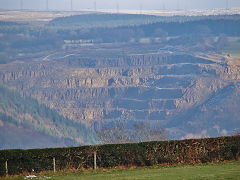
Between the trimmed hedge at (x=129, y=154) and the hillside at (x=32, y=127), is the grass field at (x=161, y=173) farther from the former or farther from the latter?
the hillside at (x=32, y=127)

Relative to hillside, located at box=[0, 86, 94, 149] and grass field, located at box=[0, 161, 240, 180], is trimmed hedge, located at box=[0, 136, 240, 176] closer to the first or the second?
grass field, located at box=[0, 161, 240, 180]

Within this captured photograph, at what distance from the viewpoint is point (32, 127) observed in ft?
471

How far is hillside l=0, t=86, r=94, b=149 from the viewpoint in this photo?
134500 mm

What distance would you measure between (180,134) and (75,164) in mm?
139425

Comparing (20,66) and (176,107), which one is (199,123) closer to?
(176,107)

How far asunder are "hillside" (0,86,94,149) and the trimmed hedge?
95.4m

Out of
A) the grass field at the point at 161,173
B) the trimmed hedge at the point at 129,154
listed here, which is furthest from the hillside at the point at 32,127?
the grass field at the point at 161,173

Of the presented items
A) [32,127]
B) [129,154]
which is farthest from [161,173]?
Answer: [32,127]

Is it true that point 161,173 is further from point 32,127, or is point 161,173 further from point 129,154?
point 32,127

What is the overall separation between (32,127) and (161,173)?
119 m

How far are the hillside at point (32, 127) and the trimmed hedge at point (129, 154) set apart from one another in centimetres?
9545

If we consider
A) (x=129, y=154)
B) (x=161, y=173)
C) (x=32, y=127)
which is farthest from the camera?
(x=32, y=127)

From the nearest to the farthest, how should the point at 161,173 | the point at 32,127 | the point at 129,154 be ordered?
1. the point at 161,173
2. the point at 129,154
3. the point at 32,127

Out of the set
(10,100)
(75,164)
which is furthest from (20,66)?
(75,164)
